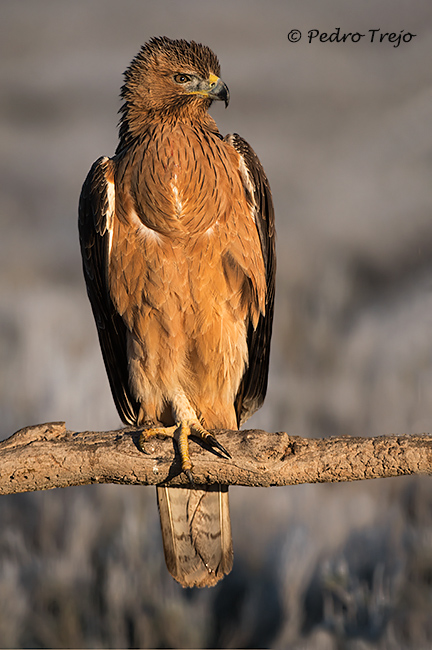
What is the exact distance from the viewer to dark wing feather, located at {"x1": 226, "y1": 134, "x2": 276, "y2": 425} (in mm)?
3417

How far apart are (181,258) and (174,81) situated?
959mm

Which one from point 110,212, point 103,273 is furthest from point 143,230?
point 103,273

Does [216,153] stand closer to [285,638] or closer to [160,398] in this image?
[160,398]

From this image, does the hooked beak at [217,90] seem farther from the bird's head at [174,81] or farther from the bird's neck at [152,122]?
the bird's neck at [152,122]

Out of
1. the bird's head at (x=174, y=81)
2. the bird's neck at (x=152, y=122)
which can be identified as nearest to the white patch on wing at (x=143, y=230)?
the bird's neck at (x=152, y=122)

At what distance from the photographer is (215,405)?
11.5 feet

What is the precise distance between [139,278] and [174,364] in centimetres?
49

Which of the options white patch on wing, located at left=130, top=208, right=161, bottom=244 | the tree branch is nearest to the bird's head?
white patch on wing, located at left=130, top=208, right=161, bottom=244

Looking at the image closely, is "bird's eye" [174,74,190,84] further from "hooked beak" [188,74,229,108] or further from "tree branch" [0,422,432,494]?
"tree branch" [0,422,432,494]

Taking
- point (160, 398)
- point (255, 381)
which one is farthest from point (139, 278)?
point (255, 381)

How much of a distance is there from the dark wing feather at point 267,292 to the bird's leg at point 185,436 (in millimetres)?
703

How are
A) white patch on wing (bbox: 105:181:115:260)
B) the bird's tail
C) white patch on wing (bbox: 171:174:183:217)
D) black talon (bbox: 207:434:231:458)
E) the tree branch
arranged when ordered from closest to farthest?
the tree branch < black talon (bbox: 207:434:231:458) < white patch on wing (bbox: 171:174:183:217) < white patch on wing (bbox: 105:181:115:260) < the bird's tail

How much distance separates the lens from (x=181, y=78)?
3.33 metres

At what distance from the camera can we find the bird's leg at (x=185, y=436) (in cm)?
269
